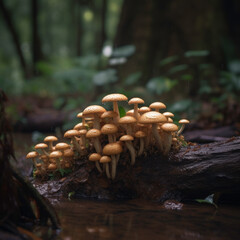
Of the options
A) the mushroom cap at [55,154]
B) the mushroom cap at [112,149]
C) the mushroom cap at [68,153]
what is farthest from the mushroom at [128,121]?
the mushroom cap at [55,154]

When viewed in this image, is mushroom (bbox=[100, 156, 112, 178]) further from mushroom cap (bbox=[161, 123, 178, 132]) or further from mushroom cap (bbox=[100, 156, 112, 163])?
mushroom cap (bbox=[161, 123, 178, 132])

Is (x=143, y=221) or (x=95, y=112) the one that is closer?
(x=143, y=221)

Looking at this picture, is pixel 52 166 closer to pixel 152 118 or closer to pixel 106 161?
pixel 106 161

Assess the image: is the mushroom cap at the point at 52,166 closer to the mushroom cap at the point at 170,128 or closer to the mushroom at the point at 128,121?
the mushroom at the point at 128,121

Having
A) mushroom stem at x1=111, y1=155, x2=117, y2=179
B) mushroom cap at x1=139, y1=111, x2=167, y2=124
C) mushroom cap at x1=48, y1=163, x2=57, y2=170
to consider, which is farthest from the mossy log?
mushroom cap at x1=139, y1=111, x2=167, y2=124

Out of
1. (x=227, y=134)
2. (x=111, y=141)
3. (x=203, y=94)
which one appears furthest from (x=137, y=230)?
(x=203, y=94)

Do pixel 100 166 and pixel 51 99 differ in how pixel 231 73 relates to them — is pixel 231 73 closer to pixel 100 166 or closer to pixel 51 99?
pixel 100 166

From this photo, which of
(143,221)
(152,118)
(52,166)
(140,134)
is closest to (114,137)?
(140,134)
